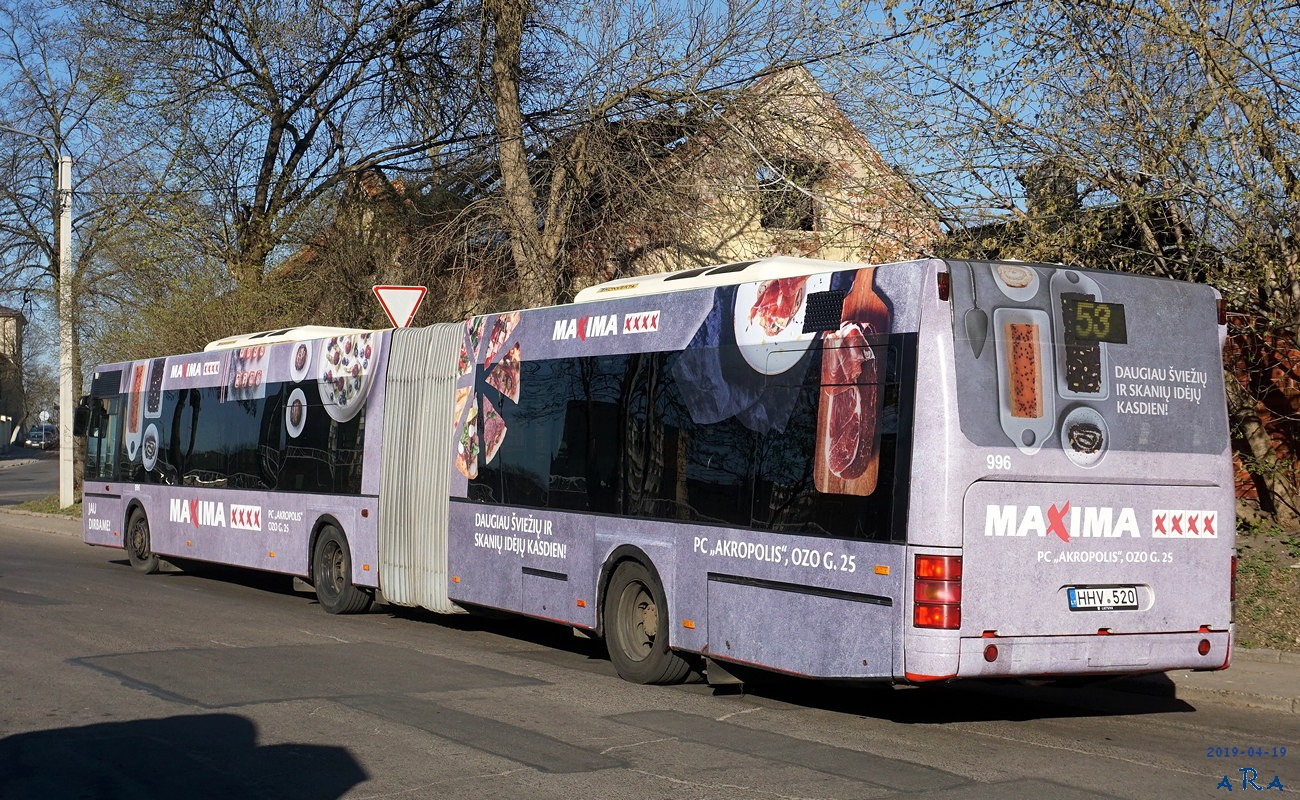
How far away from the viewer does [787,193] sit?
17469 millimetres

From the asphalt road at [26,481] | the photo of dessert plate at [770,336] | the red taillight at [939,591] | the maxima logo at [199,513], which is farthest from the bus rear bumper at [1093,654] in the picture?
the asphalt road at [26,481]

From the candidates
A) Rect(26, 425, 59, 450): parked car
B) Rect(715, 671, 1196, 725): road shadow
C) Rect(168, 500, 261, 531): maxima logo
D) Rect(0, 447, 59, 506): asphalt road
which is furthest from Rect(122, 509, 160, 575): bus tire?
Rect(26, 425, 59, 450): parked car

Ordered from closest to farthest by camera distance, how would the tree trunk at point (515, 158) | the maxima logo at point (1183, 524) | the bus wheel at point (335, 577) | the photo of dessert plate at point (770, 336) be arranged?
the maxima logo at point (1183, 524), the photo of dessert plate at point (770, 336), the bus wheel at point (335, 577), the tree trunk at point (515, 158)

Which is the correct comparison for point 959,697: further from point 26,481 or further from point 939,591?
point 26,481

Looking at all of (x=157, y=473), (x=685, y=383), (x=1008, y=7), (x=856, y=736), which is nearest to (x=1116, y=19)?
(x=1008, y=7)

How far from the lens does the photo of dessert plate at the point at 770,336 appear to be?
902 centimetres

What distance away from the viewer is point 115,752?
24.6 feet

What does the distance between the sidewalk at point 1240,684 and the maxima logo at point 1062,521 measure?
2.29m

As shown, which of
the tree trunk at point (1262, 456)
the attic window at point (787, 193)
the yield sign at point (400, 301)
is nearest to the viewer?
the tree trunk at point (1262, 456)

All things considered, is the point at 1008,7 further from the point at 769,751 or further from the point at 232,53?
the point at 232,53

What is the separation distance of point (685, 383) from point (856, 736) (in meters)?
2.87

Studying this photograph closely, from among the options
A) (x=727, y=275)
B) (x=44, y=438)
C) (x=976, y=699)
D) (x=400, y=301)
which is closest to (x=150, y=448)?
(x=400, y=301)

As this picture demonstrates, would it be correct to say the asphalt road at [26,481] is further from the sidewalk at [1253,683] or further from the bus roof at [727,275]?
the sidewalk at [1253,683]

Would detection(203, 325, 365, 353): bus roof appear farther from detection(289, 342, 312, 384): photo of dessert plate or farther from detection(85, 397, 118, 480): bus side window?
detection(85, 397, 118, 480): bus side window
